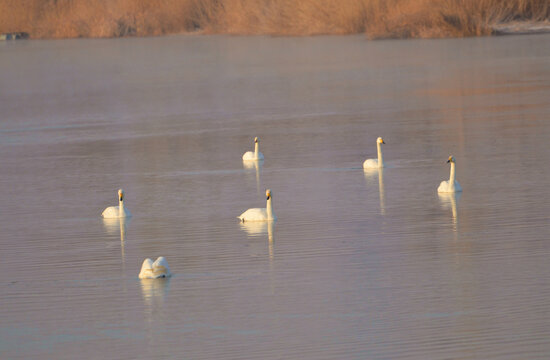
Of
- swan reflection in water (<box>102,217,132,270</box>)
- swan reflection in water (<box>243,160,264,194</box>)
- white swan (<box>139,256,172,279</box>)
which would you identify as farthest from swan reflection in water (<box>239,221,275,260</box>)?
swan reflection in water (<box>243,160,264,194</box>)

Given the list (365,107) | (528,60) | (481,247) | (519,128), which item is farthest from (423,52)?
(481,247)

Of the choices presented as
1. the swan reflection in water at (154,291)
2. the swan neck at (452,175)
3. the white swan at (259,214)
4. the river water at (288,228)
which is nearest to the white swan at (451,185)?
the swan neck at (452,175)

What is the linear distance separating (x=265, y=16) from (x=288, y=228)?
1646 inches

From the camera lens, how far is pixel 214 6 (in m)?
58.1

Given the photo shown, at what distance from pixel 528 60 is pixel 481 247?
22033mm

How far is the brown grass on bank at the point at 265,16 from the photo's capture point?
4338cm

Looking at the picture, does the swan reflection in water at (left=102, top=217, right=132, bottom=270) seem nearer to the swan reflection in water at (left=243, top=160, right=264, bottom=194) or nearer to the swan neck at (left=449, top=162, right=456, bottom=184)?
the swan reflection in water at (left=243, top=160, right=264, bottom=194)

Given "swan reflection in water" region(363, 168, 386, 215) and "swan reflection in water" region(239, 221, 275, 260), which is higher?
"swan reflection in water" region(363, 168, 386, 215)

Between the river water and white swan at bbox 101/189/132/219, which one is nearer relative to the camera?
the river water

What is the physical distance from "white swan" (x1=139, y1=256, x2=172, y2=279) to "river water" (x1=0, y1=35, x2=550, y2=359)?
10 centimetres

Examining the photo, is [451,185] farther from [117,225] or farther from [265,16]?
[265,16]

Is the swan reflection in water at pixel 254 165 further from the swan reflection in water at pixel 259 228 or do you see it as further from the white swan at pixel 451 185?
the swan reflection in water at pixel 259 228

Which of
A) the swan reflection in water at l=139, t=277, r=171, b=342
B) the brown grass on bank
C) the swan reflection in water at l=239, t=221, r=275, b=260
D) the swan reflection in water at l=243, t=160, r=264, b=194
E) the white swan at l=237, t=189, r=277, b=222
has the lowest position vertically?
the swan reflection in water at l=139, t=277, r=171, b=342

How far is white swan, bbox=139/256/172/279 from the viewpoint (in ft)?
34.2
